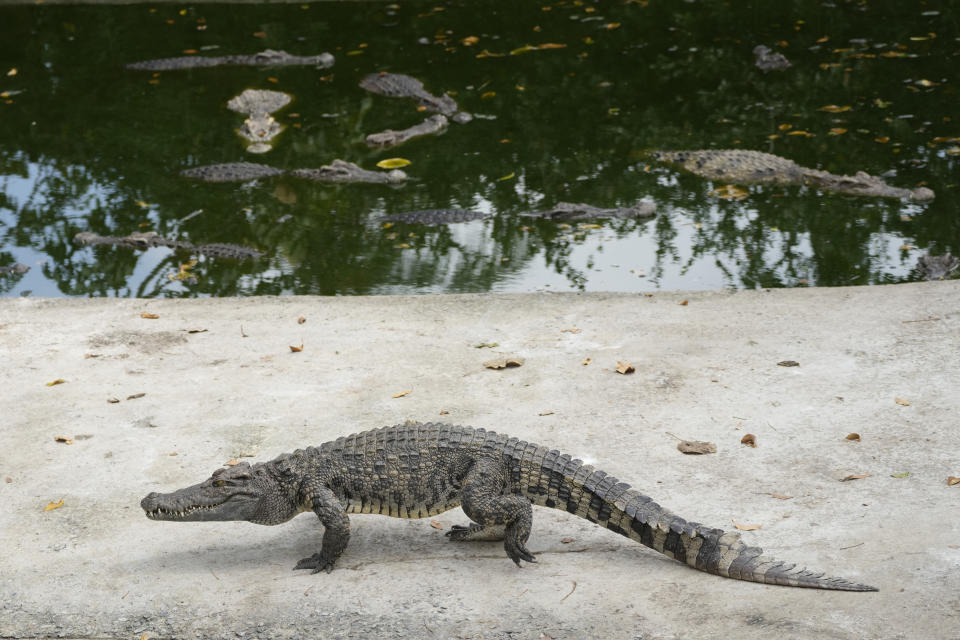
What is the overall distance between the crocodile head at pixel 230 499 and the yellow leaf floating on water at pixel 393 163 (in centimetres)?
726

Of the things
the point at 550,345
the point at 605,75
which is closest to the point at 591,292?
the point at 550,345

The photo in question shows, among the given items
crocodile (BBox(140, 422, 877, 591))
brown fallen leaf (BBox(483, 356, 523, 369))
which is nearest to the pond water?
brown fallen leaf (BBox(483, 356, 523, 369))

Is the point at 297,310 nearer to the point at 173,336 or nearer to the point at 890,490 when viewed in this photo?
the point at 173,336

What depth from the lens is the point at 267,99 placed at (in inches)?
516

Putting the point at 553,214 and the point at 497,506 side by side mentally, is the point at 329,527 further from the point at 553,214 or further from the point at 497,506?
the point at 553,214

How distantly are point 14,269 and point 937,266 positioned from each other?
797cm

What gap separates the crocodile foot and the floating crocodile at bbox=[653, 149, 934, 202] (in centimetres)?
694

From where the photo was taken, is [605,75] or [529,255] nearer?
[529,255]

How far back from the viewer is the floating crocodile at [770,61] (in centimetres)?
1299

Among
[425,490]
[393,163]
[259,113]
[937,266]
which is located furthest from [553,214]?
[425,490]

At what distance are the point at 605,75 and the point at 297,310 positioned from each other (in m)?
7.54

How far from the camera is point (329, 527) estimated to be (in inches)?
167

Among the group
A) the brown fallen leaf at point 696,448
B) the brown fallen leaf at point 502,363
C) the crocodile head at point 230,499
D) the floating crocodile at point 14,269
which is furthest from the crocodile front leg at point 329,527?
the floating crocodile at point 14,269

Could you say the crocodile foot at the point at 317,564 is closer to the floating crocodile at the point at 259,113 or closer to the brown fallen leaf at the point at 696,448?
the brown fallen leaf at the point at 696,448
